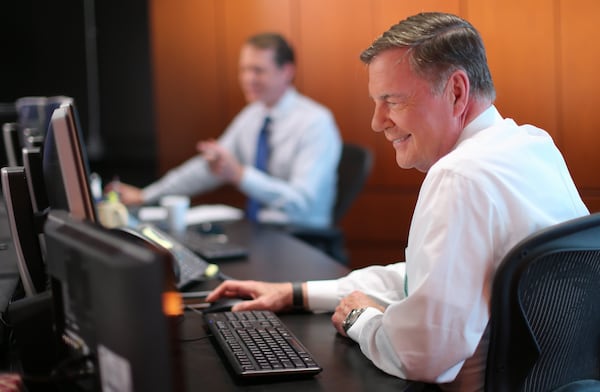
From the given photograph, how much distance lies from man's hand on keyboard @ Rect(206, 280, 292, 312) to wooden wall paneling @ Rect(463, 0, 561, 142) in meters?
0.62

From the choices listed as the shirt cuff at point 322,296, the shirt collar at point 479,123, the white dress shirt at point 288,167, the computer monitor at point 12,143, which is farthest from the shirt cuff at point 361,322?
the white dress shirt at point 288,167

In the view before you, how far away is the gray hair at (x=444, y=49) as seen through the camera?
4.13 ft

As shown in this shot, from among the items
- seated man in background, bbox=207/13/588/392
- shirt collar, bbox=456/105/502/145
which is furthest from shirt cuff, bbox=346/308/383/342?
shirt collar, bbox=456/105/502/145

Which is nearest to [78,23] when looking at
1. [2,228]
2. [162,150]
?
[162,150]

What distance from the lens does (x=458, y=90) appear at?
1279mm

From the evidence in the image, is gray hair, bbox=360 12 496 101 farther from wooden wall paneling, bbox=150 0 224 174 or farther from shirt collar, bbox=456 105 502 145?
wooden wall paneling, bbox=150 0 224 174

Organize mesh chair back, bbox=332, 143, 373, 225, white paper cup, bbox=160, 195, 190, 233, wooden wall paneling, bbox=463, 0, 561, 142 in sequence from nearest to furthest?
wooden wall paneling, bbox=463, 0, 561, 142 < white paper cup, bbox=160, 195, 190, 233 < mesh chair back, bbox=332, 143, 373, 225

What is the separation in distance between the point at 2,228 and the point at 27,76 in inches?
96.4

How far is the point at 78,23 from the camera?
14.8ft

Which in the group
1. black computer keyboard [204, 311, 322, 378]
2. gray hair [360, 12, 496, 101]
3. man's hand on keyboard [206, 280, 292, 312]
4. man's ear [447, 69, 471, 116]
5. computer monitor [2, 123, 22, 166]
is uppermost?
gray hair [360, 12, 496, 101]

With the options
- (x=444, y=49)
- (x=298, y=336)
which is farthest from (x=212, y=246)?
(x=444, y=49)

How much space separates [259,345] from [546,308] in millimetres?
496

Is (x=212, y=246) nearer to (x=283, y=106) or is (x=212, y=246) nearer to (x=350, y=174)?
(x=350, y=174)

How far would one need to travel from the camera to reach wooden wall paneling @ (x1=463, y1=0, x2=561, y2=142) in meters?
1.50
